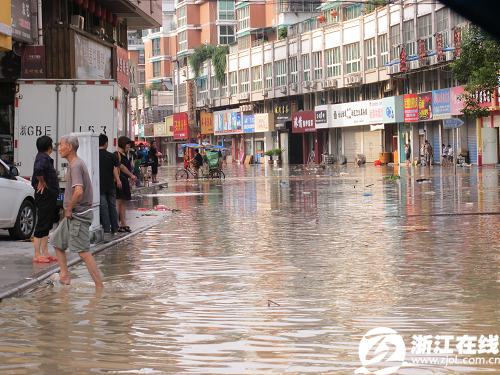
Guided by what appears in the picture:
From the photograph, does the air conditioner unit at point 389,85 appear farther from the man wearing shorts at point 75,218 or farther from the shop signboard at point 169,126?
the man wearing shorts at point 75,218

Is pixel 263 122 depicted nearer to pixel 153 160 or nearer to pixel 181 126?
pixel 181 126

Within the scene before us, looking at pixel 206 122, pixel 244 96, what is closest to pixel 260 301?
pixel 244 96

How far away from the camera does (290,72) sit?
96500 mm

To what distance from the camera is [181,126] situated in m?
127

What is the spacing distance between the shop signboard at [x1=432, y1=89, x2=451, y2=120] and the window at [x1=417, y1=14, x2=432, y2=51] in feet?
10.3

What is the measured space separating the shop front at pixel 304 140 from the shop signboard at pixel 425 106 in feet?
63.6

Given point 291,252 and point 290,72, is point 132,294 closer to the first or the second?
point 291,252

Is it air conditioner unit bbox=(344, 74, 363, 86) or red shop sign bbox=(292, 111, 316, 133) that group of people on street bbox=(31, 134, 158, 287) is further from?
red shop sign bbox=(292, 111, 316, 133)

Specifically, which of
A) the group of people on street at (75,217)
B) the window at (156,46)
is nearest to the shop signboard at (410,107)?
the group of people on street at (75,217)

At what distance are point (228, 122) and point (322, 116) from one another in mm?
23562

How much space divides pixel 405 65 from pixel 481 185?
126 ft

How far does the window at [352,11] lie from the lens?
85312 mm

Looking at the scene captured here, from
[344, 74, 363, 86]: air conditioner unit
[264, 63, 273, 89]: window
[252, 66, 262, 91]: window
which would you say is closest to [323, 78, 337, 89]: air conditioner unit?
[344, 74, 363, 86]: air conditioner unit

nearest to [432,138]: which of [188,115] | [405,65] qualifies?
[405,65]
